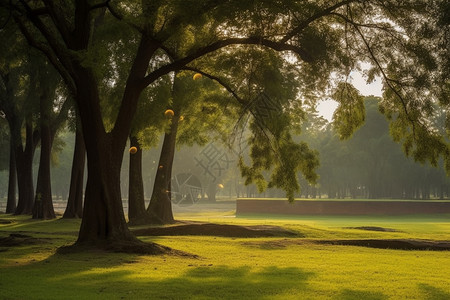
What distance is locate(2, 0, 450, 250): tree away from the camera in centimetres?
1647

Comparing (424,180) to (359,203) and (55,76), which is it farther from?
(55,76)

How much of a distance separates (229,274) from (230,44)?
8.55m

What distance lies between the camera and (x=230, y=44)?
18.3 metres

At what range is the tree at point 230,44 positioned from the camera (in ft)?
54.0

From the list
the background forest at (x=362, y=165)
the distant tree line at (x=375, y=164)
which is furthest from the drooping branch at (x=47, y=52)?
the distant tree line at (x=375, y=164)

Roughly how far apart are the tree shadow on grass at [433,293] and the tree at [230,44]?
8.22 m

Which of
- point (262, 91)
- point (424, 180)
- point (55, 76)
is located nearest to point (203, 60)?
point (262, 91)

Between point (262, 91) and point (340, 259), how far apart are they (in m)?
7.19

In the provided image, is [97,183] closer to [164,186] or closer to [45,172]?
[164,186]

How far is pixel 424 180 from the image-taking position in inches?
2931

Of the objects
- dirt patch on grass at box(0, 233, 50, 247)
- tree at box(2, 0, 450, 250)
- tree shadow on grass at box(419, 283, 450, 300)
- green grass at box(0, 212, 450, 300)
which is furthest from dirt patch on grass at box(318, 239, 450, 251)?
dirt patch on grass at box(0, 233, 50, 247)

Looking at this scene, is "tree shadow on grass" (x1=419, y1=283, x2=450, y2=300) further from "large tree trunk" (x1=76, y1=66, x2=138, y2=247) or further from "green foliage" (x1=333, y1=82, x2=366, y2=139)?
"green foliage" (x1=333, y1=82, x2=366, y2=139)

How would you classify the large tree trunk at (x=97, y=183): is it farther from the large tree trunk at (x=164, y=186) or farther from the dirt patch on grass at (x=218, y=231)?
the large tree trunk at (x=164, y=186)

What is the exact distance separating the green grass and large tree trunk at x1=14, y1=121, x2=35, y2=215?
72.2ft
